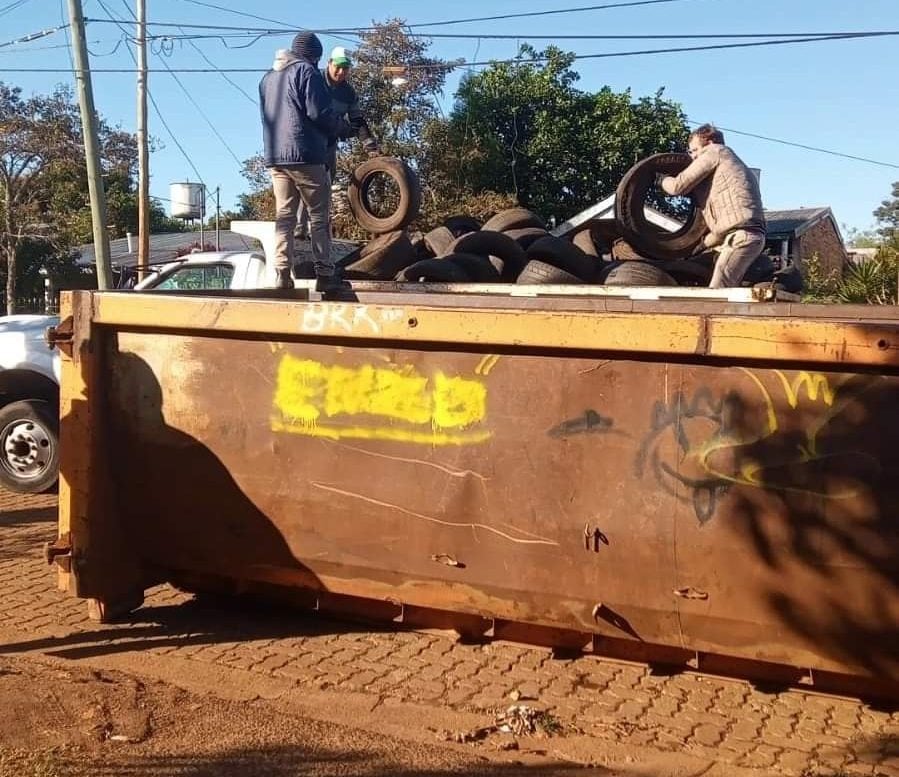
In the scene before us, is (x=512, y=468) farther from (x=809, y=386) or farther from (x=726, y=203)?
(x=726, y=203)

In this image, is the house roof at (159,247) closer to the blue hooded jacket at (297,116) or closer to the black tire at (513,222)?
the black tire at (513,222)

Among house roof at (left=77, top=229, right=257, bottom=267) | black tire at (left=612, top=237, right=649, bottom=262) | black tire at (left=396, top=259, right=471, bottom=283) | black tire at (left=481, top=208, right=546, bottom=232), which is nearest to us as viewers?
black tire at (left=396, top=259, right=471, bottom=283)

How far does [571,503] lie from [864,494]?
39.3 inches

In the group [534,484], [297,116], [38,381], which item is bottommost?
[38,381]

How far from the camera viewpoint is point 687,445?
11.7ft

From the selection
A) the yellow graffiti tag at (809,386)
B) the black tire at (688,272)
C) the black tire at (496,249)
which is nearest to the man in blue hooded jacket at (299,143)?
the black tire at (496,249)

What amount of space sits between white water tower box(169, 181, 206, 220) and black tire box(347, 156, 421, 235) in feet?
63.9

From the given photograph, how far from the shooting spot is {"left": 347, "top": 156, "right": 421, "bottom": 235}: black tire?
859 centimetres

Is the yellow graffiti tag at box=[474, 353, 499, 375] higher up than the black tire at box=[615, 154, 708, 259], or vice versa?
the black tire at box=[615, 154, 708, 259]

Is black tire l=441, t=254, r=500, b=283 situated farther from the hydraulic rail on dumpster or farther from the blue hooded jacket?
the hydraulic rail on dumpster

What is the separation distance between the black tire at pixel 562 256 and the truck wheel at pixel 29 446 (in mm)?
4028

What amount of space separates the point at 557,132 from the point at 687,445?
976 inches

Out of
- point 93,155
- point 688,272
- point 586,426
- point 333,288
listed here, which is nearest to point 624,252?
point 688,272

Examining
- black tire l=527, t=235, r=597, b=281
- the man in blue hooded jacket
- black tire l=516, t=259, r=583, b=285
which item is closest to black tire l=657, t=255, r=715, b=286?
black tire l=527, t=235, r=597, b=281
